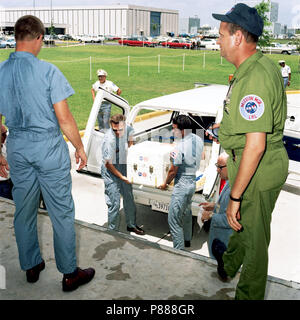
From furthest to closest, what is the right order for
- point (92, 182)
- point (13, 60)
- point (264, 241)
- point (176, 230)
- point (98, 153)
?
point (92, 182)
point (98, 153)
point (176, 230)
point (13, 60)
point (264, 241)

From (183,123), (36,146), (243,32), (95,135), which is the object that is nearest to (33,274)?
(36,146)

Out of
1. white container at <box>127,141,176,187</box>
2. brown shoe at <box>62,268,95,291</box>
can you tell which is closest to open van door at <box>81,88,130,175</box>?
white container at <box>127,141,176,187</box>

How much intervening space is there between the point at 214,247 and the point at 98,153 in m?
3.30

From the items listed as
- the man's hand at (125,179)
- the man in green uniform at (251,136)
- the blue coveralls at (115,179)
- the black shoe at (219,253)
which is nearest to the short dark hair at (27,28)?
the man in green uniform at (251,136)

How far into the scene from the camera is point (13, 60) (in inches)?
108

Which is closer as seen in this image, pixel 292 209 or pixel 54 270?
pixel 54 270

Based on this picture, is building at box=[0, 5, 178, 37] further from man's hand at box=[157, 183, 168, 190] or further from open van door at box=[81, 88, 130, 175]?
man's hand at box=[157, 183, 168, 190]

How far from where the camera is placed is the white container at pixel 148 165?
5137 mm

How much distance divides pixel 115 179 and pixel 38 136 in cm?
244

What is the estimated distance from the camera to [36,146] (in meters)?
2.75

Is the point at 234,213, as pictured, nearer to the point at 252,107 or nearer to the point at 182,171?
the point at 252,107

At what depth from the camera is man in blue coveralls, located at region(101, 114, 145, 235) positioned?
4.98 metres
